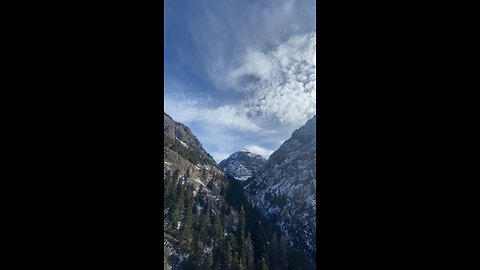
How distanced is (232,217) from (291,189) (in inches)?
1278

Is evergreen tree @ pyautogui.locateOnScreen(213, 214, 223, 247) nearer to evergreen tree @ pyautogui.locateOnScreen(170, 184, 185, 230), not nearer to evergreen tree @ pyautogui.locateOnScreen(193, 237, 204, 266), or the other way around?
evergreen tree @ pyautogui.locateOnScreen(193, 237, 204, 266)

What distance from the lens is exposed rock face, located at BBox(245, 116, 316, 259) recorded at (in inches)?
3118

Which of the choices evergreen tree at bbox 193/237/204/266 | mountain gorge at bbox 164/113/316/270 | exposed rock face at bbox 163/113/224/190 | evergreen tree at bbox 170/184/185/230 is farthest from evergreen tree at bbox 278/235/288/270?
exposed rock face at bbox 163/113/224/190

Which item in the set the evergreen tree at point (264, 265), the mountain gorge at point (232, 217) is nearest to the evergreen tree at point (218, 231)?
the mountain gorge at point (232, 217)

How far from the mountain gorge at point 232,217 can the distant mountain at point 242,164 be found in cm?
2869

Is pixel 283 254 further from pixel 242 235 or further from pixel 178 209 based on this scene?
pixel 178 209

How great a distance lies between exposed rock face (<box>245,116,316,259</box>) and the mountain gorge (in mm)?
291

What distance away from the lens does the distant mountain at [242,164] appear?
137 m

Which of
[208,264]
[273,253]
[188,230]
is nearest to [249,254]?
[273,253]

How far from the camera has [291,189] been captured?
3799 inches
